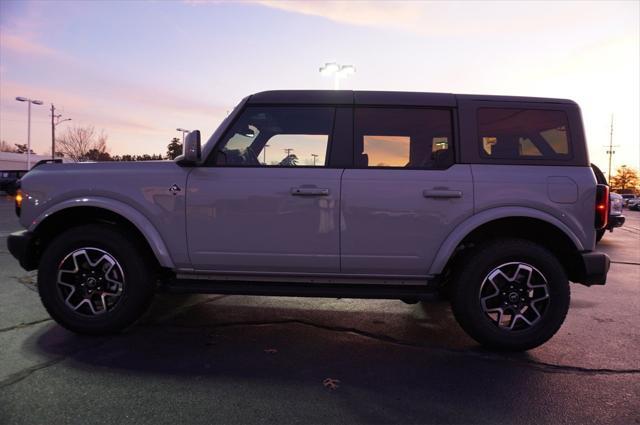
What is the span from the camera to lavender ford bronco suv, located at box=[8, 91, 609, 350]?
3658 millimetres

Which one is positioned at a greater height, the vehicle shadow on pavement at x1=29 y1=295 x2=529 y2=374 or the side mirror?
the side mirror

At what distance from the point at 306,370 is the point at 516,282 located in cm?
182

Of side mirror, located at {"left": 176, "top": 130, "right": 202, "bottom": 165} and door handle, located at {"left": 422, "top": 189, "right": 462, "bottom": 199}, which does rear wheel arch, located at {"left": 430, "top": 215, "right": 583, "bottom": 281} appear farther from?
side mirror, located at {"left": 176, "top": 130, "right": 202, "bottom": 165}

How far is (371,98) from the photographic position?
388 centimetres

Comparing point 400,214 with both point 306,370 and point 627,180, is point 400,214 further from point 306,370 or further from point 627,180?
point 627,180

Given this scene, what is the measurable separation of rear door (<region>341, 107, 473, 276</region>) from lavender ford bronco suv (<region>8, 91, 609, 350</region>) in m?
0.01

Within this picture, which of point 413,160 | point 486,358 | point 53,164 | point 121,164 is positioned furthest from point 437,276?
point 53,164

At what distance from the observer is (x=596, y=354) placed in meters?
3.73

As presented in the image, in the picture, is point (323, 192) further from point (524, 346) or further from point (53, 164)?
point (53, 164)

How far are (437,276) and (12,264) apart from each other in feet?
20.6

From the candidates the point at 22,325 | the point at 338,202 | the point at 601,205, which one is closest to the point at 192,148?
the point at 338,202

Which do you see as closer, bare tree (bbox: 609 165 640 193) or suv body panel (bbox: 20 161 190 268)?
suv body panel (bbox: 20 161 190 268)


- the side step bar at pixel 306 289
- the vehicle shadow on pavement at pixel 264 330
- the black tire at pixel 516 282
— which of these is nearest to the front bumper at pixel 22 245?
the vehicle shadow on pavement at pixel 264 330

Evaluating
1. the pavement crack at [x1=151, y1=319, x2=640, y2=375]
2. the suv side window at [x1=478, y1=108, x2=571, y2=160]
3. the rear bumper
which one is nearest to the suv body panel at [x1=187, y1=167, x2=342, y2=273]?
the pavement crack at [x1=151, y1=319, x2=640, y2=375]
